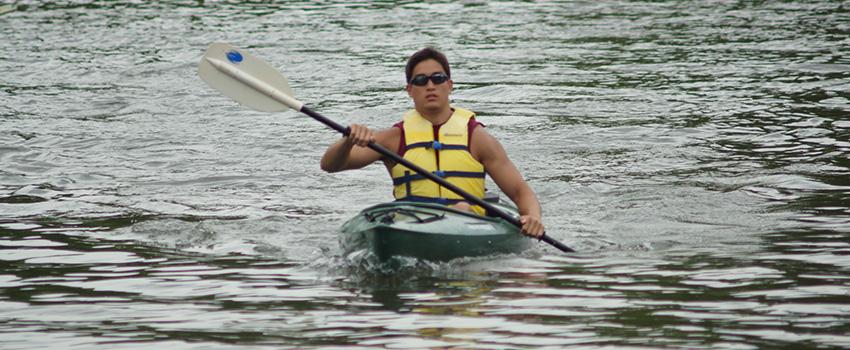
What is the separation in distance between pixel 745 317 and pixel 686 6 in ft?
53.9

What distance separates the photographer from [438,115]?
26.3ft

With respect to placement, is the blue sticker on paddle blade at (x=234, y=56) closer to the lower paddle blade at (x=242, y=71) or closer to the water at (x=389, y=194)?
the lower paddle blade at (x=242, y=71)

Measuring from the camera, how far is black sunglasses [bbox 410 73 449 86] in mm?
7766

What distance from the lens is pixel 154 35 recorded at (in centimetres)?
2036

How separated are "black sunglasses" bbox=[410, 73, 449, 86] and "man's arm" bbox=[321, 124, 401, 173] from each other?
40cm

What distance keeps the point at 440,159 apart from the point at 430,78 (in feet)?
1.73

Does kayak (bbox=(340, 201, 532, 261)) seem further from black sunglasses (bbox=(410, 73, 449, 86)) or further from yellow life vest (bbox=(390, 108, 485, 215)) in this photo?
black sunglasses (bbox=(410, 73, 449, 86))

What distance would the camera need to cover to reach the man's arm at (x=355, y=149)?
7387 mm

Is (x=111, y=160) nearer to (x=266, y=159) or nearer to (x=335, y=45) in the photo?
(x=266, y=159)

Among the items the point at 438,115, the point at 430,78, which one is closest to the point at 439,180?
the point at 438,115

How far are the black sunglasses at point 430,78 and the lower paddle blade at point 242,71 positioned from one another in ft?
2.79

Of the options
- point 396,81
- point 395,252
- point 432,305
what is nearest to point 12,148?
point 396,81

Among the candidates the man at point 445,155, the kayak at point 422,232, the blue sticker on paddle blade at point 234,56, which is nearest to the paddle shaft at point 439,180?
the kayak at point 422,232

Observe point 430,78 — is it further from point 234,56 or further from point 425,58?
point 234,56
